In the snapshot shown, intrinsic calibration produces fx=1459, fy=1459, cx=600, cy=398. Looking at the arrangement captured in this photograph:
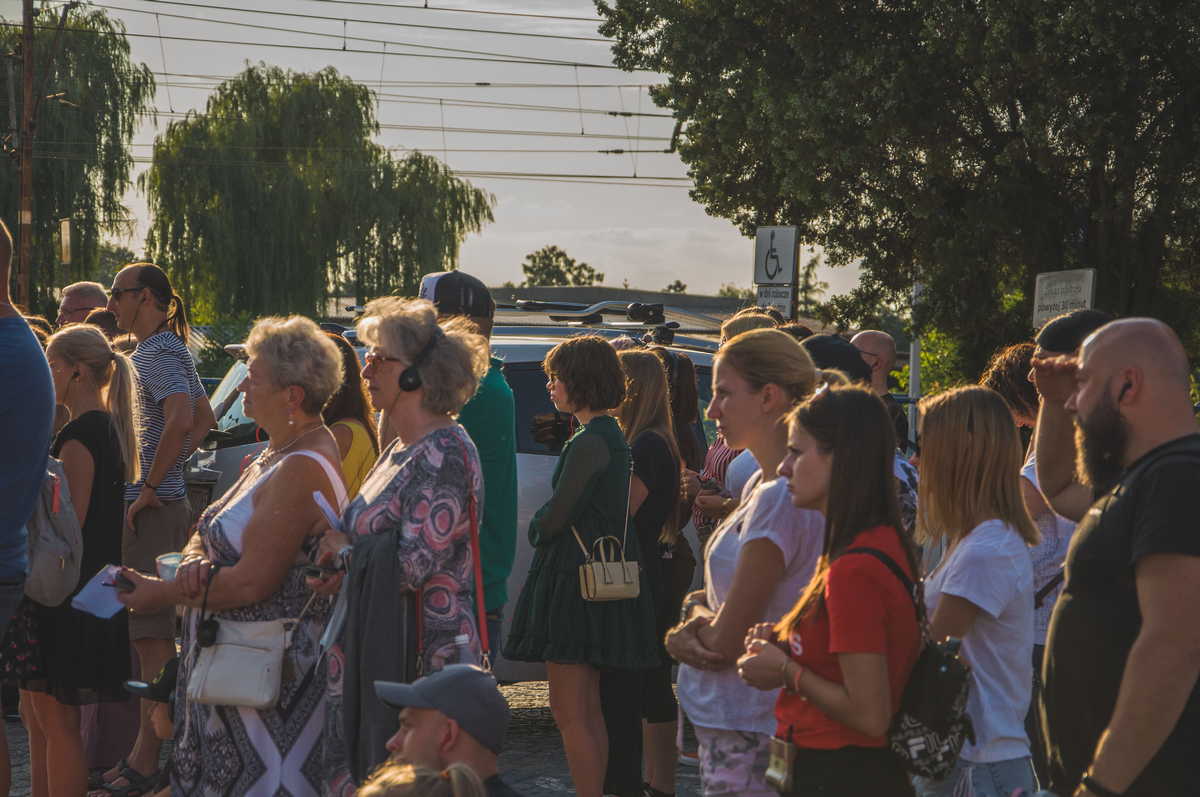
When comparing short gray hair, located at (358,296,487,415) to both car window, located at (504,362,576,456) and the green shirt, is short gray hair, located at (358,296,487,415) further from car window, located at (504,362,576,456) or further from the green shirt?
car window, located at (504,362,576,456)

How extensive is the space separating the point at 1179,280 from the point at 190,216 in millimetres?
25001

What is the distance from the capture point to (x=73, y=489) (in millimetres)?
5672

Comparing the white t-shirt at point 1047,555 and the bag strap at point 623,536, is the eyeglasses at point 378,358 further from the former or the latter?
the white t-shirt at point 1047,555

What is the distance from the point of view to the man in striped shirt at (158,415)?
6.86m

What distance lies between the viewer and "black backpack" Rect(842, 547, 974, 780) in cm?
306

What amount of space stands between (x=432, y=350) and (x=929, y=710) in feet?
6.16

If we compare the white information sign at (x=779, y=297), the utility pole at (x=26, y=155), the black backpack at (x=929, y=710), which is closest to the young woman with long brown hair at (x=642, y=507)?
the black backpack at (x=929, y=710)

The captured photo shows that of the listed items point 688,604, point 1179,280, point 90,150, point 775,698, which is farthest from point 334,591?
point 90,150

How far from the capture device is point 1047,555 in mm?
4871

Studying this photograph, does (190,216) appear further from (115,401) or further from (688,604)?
(688,604)

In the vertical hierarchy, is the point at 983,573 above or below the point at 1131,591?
below

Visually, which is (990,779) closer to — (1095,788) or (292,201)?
(1095,788)

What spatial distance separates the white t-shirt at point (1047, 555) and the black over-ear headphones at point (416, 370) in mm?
2016

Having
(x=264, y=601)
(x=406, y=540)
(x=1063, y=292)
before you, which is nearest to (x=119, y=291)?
(x=264, y=601)
